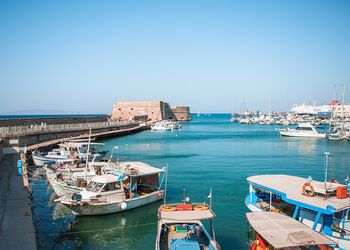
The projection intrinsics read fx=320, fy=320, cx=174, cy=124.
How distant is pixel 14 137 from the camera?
36531 mm

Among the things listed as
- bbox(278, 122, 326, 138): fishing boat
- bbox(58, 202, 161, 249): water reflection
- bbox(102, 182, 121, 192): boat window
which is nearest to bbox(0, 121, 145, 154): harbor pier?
bbox(102, 182, 121, 192): boat window

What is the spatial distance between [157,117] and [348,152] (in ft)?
284

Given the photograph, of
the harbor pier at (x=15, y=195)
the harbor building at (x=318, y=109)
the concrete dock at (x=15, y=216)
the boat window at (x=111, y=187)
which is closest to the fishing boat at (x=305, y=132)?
the harbor pier at (x=15, y=195)

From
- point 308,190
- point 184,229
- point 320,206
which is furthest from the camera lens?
point 308,190

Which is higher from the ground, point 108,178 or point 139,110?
point 139,110

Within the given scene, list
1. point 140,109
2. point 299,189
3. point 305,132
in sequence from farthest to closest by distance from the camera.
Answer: point 140,109, point 305,132, point 299,189

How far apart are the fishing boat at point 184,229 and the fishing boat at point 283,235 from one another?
1.60 meters

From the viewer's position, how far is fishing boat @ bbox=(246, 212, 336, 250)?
32.7 ft

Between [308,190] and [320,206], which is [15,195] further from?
[320,206]

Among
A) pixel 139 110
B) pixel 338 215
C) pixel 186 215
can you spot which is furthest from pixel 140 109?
pixel 338 215

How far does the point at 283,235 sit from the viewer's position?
A: 10523mm

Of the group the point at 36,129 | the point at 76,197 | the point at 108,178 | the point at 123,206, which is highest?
the point at 36,129

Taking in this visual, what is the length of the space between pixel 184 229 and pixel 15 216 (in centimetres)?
718

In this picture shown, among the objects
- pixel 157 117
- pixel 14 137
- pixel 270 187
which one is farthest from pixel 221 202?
pixel 157 117
